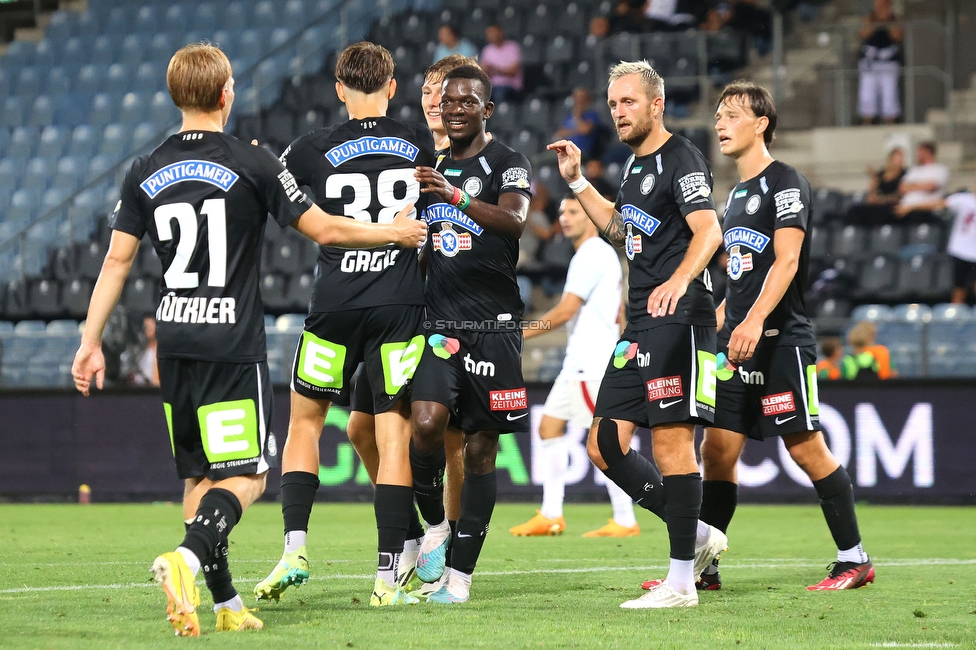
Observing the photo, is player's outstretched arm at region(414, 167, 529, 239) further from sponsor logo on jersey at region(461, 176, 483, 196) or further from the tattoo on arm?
the tattoo on arm

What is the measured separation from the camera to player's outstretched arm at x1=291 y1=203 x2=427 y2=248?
4.90 m

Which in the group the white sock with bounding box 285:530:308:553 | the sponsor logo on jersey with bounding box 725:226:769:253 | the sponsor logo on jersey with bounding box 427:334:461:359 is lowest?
the white sock with bounding box 285:530:308:553

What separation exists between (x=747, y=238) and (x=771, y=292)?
0.46 m

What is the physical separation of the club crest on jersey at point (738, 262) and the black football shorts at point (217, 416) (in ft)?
8.76

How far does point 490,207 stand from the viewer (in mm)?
5590

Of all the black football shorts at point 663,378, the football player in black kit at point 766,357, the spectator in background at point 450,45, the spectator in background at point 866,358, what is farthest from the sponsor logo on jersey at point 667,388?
the spectator in background at point 450,45

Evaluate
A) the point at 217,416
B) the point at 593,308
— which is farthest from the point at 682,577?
the point at 593,308

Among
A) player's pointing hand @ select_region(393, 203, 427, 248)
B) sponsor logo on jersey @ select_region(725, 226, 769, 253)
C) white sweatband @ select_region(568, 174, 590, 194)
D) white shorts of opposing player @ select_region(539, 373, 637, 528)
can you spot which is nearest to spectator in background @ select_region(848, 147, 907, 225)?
white shorts of opposing player @ select_region(539, 373, 637, 528)

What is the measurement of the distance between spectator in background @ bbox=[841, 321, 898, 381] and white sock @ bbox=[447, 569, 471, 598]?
716cm

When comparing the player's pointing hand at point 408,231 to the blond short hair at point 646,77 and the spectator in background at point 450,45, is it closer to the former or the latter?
the blond short hair at point 646,77

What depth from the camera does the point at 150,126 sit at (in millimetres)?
20062

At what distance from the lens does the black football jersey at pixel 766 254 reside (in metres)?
6.31

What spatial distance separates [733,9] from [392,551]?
13.5 metres

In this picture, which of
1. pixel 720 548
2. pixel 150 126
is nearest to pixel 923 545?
pixel 720 548
